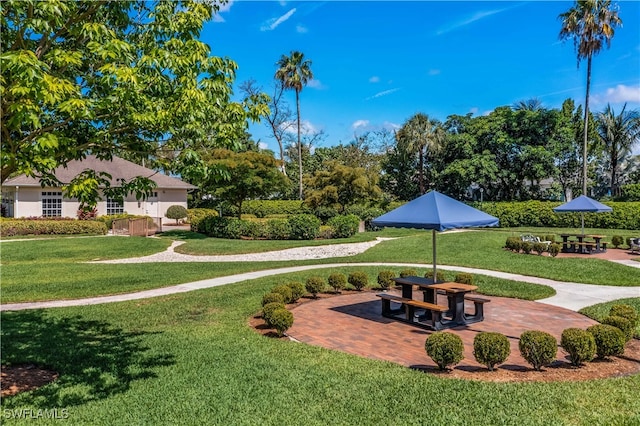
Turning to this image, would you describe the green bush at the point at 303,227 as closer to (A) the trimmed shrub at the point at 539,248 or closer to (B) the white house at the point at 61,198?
(B) the white house at the point at 61,198

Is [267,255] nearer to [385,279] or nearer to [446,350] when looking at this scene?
[385,279]

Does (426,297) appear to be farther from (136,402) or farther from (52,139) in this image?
(52,139)

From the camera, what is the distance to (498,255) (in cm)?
1802

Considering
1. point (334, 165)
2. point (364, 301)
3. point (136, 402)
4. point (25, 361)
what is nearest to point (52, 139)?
point (136, 402)

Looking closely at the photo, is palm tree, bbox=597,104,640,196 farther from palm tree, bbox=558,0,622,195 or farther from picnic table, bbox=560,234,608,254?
picnic table, bbox=560,234,608,254

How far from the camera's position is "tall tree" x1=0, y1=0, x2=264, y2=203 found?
3865 mm

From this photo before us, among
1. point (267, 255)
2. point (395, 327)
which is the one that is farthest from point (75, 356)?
point (267, 255)

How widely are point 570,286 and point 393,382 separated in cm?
910

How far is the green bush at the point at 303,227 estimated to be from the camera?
25750mm

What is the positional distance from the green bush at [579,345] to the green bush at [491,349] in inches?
38.3

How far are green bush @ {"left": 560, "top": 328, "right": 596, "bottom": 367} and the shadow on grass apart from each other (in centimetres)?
563

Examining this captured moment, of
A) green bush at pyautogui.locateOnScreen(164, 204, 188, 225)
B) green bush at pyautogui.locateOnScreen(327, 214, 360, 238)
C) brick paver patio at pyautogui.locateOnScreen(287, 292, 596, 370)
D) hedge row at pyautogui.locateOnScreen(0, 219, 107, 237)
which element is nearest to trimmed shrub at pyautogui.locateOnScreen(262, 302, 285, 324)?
brick paver patio at pyautogui.locateOnScreen(287, 292, 596, 370)

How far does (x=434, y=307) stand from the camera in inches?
317

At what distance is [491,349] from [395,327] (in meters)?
2.63
